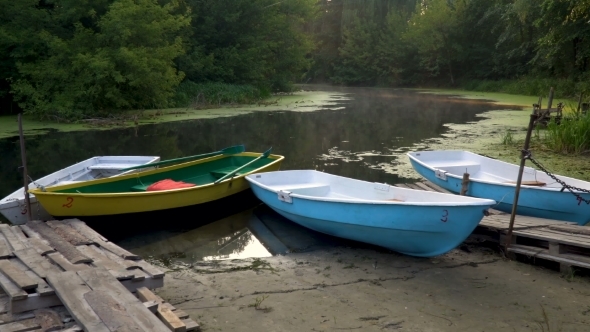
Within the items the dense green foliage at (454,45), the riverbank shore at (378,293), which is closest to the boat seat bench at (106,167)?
the riverbank shore at (378,293)

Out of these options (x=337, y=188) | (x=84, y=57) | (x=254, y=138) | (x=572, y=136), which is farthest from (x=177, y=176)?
(x=84, y=57)

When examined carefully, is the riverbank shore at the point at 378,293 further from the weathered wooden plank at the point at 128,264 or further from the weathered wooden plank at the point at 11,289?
the weathered wooden plank at the point at 11,289

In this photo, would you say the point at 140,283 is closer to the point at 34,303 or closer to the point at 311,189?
the point at 34,303

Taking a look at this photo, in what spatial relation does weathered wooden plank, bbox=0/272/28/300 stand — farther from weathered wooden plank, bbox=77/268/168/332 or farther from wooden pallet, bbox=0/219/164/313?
weathered wooden plank, bbox=77/268/168/332

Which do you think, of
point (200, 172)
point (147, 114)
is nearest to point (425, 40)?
point (147, 114)

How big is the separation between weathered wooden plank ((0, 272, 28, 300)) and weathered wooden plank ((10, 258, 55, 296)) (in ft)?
0.32

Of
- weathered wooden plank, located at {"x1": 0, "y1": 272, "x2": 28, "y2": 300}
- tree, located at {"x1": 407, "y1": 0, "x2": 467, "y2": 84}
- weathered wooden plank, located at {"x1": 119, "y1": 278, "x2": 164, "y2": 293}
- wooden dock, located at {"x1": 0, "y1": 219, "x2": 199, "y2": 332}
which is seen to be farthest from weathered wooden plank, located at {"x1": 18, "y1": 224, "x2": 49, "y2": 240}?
tree, located at {"x1": 407, "y1": 0, "x2": 467, "y2": 84}

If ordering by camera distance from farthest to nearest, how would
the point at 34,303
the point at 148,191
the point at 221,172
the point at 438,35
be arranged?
the point at 438,35
the point at 221,172
the point at 148,191
the point at 34,303

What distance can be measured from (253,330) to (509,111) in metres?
17.5

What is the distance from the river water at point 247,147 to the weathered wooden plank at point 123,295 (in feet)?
5.43

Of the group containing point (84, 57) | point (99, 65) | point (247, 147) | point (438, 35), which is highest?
point (438, 35)

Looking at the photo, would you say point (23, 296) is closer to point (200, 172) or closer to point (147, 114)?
point (200, 172)

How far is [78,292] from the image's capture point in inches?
133

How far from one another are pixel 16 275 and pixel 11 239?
110 cm
